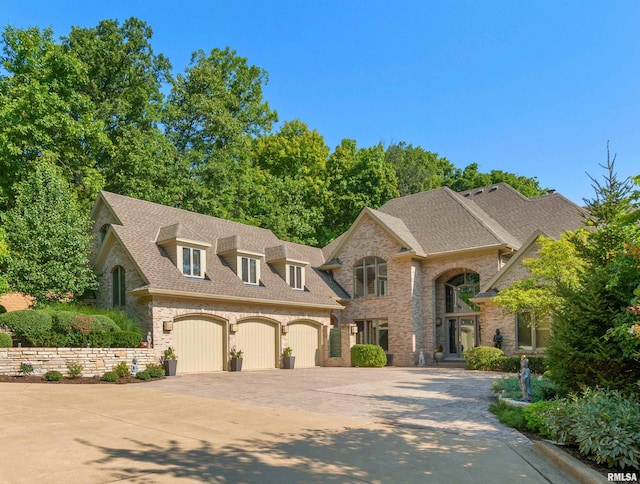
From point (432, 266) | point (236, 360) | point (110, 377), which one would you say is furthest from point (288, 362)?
point (110, 377)

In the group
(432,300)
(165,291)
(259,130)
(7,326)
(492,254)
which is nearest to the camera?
(7,326)

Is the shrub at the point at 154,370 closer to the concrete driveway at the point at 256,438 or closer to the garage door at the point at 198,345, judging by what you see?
the garage door at the point at 198,345

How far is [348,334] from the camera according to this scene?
28.0 meters

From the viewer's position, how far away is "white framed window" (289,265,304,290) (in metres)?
28.7

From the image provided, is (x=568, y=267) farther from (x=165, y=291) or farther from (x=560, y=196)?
(x=165, y=291)

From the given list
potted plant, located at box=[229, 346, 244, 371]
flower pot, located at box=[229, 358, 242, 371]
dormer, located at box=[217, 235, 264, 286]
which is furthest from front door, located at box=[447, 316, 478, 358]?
flower pot, located at box=[229, 358, 242, 371]

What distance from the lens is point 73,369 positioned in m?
17.6

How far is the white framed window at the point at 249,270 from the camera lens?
26.1 m

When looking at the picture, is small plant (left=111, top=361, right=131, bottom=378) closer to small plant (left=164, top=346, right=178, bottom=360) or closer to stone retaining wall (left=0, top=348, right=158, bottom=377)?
stone retaining wall (left=0, top=348, right=158, bottom=377)

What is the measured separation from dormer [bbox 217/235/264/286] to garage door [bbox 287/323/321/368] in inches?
133

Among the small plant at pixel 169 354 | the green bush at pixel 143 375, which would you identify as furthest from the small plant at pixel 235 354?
the green bush at pixel 143 375

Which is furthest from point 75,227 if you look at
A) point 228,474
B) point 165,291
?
point 228,474

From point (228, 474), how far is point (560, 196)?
1103 inches

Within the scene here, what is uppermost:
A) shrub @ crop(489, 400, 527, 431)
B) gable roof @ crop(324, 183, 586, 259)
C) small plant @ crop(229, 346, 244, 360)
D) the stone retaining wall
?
gable roof @ crop(324, 183, 586, 259)
